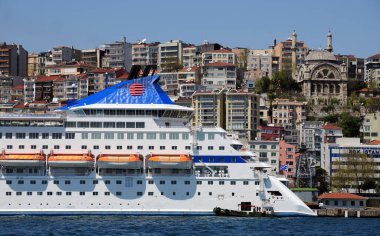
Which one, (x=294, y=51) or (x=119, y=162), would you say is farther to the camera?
(x=294, y=51)

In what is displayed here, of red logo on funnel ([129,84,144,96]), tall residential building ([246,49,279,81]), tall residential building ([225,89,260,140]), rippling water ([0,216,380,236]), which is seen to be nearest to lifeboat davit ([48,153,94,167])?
rippling water ([0,216,380,236])

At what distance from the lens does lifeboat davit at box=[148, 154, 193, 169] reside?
45.7 metres

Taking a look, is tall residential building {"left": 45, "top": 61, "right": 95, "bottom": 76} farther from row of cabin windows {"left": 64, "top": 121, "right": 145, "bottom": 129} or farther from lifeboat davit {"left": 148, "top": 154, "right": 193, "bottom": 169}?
lifeboat davit {"left": 148, "top": 154, "right": 193, "bottom": 169}

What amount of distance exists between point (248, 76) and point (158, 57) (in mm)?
11815

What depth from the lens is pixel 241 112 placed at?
80.8 meters

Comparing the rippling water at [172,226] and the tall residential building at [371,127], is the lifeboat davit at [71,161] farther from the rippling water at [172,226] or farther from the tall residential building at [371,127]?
the tall residential building at [371,127]

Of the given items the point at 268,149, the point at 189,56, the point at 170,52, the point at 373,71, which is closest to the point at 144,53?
the point at 170,52

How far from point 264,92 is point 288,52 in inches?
601

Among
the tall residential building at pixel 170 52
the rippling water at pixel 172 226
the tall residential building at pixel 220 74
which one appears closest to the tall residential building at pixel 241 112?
the tall residential building at pixel 220 74

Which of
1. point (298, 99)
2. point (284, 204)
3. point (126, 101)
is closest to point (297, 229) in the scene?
point (284, 204)

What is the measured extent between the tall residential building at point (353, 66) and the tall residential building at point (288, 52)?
510 cm

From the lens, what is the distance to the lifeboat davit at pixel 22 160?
148ft

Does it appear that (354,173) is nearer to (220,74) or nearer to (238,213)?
(238,213)

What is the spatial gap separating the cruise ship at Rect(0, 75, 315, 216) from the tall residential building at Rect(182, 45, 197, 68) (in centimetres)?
5776
